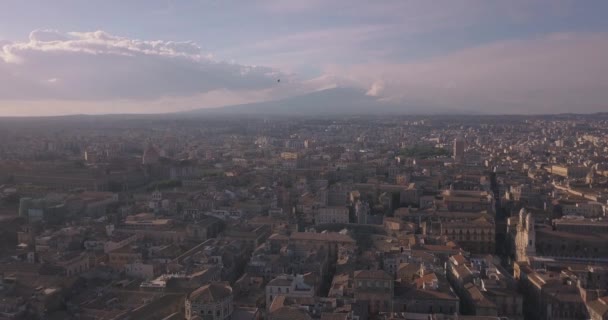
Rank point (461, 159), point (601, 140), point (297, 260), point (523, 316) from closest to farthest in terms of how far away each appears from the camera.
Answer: point (523, 316) → point (297, 260) → point (461, 159) → point (601, 140)

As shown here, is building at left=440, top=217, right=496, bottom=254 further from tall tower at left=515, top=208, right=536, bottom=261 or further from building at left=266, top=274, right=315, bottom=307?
building at left=266, top=274, right=315, bottom=307

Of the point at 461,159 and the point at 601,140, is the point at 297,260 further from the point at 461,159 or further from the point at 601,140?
the point at 601,140

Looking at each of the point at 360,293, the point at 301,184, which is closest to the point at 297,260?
the point at 360,293

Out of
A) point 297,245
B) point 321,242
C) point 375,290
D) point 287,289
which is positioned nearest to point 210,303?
point 287,289

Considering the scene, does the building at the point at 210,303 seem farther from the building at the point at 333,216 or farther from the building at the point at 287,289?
the building at the point at 333,216

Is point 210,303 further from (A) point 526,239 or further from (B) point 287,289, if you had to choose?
(A) point 526,239
